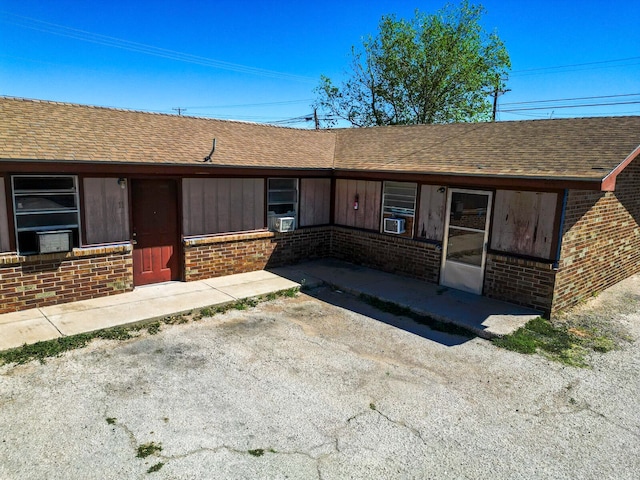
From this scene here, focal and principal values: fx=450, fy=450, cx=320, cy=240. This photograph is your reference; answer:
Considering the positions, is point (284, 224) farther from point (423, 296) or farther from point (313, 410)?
point (313, 410)

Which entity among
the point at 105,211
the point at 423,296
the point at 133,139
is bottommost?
the point at 423,296

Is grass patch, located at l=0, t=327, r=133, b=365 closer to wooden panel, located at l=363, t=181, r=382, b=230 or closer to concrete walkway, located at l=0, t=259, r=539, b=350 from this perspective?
concrete walkway, located at l=0, t=259, r=539, b=350

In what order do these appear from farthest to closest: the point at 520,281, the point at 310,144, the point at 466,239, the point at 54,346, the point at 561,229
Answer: the point at 310,144 < the point at 466,239 < the point at 520,281 < the point at 561,229 < the point at 54,346

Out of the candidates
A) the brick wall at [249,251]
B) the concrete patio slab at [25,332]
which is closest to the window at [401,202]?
the brick wall at [249,251]

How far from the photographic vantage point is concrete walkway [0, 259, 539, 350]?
22.8ft

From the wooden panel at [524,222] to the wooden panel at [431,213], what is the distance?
4.07ft

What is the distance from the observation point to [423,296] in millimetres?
9109

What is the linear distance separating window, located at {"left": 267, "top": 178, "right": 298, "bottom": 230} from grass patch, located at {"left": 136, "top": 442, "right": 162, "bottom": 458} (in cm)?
711

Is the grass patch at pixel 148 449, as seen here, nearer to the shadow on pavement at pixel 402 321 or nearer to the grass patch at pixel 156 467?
the grass patch at pixel 156 467

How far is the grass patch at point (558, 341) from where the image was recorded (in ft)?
22.0

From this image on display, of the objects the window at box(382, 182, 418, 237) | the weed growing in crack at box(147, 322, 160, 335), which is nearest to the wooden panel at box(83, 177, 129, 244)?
the weed growing in crack at box(147, 322, 160, 335)

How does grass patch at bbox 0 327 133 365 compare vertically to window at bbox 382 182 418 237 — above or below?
below

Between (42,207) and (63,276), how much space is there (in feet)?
4.03

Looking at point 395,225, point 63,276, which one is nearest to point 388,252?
point 395,225
